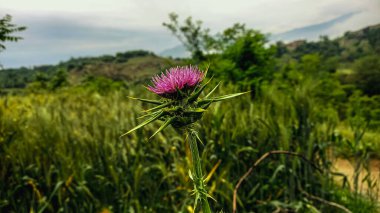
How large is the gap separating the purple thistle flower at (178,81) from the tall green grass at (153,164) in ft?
9.93

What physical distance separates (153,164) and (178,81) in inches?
151

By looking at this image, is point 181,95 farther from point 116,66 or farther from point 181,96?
point 116,66

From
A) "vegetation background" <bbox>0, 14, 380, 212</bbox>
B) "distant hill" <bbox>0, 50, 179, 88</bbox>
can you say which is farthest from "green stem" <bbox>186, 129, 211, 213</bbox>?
"distant hill" <bbox>0, 50, 179, 88</bbox>

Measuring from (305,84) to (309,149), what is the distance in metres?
0.97

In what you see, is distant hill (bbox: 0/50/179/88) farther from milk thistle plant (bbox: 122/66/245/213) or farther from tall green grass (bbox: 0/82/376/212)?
milk thistle plant (bbox: 122/66/245/213)

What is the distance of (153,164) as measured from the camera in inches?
185

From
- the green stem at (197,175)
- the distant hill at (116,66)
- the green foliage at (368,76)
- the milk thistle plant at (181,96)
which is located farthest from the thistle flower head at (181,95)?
the distant hill at (116,66)

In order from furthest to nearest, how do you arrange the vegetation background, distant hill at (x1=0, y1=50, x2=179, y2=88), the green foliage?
distant hill at (x1=0, y1=50, x2=179, y2=88)
the green foliage
the vegetation background

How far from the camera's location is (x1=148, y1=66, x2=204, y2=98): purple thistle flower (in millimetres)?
983

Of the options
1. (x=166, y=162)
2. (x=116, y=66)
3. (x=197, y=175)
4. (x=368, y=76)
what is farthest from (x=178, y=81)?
(x=116, y=66)

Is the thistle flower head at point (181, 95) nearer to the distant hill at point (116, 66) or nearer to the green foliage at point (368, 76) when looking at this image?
the green foliage at point (368, 76)

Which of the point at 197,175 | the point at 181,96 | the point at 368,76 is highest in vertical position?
the point at 181,96

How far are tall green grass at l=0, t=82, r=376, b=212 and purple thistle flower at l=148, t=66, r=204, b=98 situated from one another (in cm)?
303

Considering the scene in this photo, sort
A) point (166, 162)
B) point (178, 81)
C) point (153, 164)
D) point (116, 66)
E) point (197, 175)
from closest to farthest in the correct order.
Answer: point (197, 175)
point (178, 81)
point (153, 164)
point (166, 162)
point (116, 66)
